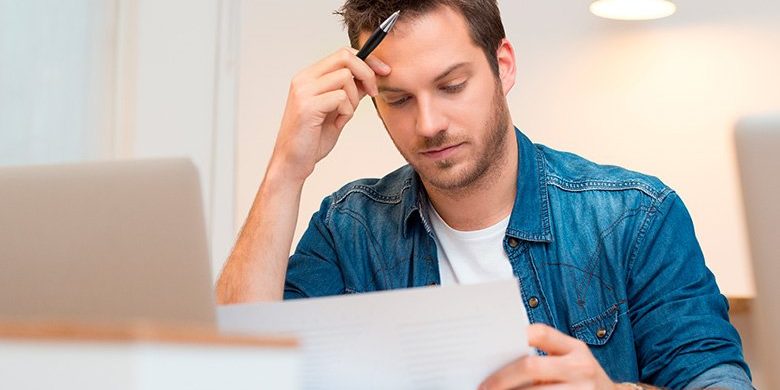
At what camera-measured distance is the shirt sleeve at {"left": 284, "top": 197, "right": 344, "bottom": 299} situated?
1.71 meters

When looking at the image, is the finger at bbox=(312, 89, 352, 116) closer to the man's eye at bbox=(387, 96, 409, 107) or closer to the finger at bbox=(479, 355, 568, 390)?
the man's eye at bbox=(387, 96, 409, 107)

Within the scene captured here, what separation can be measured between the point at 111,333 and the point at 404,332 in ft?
1.29

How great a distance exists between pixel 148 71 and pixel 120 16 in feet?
0.46

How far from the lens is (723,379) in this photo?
1336 mm

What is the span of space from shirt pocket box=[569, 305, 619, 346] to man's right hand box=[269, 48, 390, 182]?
48 centimetres

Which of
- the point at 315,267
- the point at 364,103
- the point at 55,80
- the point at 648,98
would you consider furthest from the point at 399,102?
the point at 364,103

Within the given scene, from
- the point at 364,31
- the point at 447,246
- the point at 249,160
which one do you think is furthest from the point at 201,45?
the point at 447,246

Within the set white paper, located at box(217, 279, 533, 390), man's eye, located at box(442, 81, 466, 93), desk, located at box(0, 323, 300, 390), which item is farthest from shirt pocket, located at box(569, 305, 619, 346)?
desk, located at box(0, 323, 300, 390)

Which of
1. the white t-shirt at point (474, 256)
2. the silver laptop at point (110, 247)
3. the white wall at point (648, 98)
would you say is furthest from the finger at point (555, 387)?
the white wall at point (648, 98)

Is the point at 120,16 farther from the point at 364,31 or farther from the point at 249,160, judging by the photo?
the point at 364,31

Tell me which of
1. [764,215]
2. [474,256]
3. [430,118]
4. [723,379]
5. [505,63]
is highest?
[505,63]

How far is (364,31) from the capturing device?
172 centimetres

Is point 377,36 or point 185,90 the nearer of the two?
point 377,36

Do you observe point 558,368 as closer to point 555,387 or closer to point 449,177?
point 555,387
